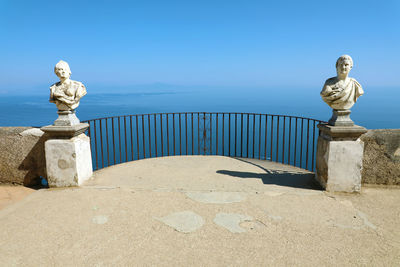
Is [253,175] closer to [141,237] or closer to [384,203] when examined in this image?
[384,203]

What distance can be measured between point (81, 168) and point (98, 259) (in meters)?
2.38

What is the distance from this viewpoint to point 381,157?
4.25m

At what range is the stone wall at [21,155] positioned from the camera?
4.52m

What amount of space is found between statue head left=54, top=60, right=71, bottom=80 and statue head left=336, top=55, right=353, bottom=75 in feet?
14.5

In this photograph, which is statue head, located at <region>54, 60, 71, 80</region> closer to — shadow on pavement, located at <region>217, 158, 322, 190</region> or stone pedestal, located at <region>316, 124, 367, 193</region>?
shadow on pavement, located at <region>217, 158, 322, 190</region>

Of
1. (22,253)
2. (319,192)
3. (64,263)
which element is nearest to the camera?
(64,263)

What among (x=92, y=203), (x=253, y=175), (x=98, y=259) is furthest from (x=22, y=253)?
(x=253, y=175)

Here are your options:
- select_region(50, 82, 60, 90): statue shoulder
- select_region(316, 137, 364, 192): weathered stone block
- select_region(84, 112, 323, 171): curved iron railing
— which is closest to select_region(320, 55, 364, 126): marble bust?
select_region(316, 137, 364, 192): weathered stone block

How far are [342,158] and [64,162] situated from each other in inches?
181

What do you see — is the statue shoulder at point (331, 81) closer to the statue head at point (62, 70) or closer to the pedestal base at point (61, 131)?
the pedestal base at point (61, 131)

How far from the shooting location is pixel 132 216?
331cm

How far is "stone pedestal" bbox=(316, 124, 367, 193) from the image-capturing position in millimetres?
3926

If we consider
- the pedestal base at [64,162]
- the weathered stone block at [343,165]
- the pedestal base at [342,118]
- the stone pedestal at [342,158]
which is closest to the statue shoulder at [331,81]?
the pedestal base at [342,118]

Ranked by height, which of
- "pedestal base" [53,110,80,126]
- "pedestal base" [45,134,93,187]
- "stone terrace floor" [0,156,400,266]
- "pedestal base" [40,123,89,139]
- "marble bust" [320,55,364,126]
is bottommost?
"stone terrace floor" [0,156,400,266]
